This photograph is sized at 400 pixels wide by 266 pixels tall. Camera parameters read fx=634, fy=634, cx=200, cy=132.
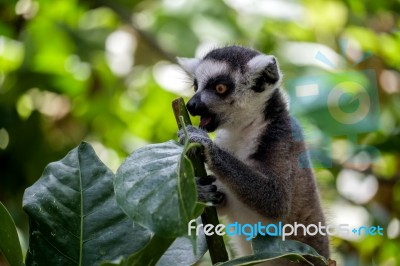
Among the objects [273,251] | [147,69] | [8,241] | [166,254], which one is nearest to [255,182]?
[166,254]

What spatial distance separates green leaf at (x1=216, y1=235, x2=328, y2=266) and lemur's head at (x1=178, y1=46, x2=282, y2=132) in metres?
0.97

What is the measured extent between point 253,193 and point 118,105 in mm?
2573

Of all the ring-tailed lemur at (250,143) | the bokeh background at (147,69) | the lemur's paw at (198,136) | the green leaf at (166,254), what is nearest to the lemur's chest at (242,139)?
the ring-tailed lemur at (250,143)

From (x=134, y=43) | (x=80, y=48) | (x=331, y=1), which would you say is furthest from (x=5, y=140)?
(x=331, y=1)

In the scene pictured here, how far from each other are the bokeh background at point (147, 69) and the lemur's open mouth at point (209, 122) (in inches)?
44.8

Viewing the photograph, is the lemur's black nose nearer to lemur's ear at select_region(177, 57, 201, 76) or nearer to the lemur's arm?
the lemur's arm

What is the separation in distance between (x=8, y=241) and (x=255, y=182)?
942 millimetres

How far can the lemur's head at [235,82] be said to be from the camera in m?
2.43

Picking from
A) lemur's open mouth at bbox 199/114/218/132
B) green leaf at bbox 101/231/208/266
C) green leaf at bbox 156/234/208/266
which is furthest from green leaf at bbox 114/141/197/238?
lemur's open mouth at bbox 199/114/218/132

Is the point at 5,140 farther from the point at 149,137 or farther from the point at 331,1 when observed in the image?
the point at 331,1

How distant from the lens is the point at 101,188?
1.51 metres

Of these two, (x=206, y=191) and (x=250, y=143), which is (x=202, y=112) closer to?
(x=250, y=143)

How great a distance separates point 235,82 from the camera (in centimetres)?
250

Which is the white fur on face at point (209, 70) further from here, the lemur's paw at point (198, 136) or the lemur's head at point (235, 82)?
the lemur's paw at point (198, 136)
